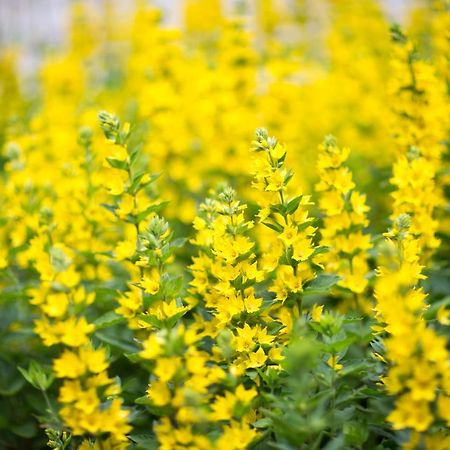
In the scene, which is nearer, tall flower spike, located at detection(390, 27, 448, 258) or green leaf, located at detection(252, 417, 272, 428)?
green leaf, located at detection(252, 417, 272, 428)

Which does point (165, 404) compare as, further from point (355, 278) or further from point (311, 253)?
point (355, 278)

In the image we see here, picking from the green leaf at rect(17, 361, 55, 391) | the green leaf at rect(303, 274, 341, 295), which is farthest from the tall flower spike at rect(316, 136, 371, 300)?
the green leaf at rect(17, 361, 55, 391)

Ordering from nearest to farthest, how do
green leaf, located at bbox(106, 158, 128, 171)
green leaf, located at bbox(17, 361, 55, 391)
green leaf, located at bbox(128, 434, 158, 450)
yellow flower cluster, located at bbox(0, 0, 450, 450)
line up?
yellow flower cluster, located at bbox(0, 0, 450, 450) → green leaf, located at bbox(128, 434, 158, 450) → green leaf, located at bbox(17, 361, 55, 391) → green leaf, located at bbox(106, 158, 128, 171)

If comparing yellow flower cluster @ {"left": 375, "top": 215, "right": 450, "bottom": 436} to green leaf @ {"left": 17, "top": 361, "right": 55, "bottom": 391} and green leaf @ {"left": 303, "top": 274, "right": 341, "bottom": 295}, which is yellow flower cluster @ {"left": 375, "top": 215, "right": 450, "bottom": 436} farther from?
green leaf @ {"left": 17, "top": 361, "right": 55, "bottom": 391}

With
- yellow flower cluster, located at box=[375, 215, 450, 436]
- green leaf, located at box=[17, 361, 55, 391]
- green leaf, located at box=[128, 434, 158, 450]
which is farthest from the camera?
green leaf, located at box=[17, 361, 55, 391]

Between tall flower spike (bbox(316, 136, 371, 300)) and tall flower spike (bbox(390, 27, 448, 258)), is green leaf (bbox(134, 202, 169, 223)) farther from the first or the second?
tall flower spike (bbox(390, 27, 448, 258))

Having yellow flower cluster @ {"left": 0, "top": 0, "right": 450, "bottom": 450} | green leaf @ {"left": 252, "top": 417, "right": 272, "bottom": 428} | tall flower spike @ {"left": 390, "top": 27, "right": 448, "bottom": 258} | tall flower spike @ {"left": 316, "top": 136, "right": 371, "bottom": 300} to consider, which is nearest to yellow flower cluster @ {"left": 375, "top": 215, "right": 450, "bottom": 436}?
yellow flower cluster @ {"left": 0, "top": 0, "right": 450, "bottom": 450}

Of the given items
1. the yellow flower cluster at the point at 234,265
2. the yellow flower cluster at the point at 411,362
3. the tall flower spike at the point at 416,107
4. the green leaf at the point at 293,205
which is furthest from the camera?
the tall flower spike at the point at 416,107

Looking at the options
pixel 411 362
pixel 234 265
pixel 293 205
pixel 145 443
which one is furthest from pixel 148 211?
pixel 411 362

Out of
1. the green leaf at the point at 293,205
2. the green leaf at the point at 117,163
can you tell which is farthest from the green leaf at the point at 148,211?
the green leaf at the point at 293,205

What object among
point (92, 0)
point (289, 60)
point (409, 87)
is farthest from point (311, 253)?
point (92, 0)

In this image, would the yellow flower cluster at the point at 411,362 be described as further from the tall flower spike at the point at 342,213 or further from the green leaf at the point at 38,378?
the green leaf at the point at 38,378

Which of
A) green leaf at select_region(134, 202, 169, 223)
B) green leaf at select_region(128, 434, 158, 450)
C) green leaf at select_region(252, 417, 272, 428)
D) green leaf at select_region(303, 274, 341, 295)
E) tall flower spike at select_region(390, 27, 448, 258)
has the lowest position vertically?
green leaf at select_region(128, 434, 158, 450)

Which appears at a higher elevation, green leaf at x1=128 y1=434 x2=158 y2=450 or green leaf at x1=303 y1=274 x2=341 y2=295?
green leaf at x1=303 y1=274 x2=341 y2=295
